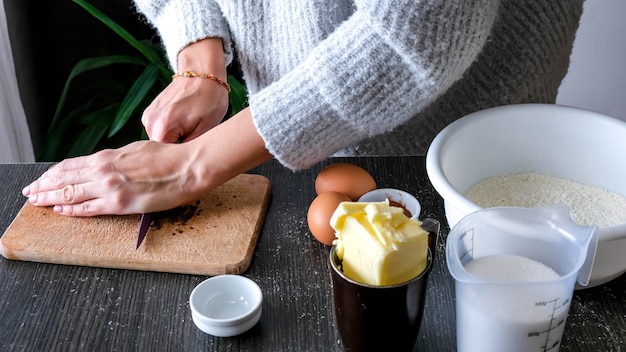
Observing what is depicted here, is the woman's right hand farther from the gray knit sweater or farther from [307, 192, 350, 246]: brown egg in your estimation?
[307, 192, 350, 246]: brown egg

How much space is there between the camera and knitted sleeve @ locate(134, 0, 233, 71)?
1200 millimetres

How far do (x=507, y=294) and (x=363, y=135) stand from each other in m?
0.39

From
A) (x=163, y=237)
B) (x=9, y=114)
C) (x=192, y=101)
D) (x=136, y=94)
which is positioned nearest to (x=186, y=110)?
(x=192, y=101)

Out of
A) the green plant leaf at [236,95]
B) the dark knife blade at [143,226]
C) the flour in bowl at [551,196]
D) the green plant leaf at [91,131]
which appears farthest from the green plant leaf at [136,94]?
the flour in bowl at [551,196]

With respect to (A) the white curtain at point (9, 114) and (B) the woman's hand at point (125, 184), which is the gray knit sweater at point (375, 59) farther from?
(A) the white curtain at point (9, 114)

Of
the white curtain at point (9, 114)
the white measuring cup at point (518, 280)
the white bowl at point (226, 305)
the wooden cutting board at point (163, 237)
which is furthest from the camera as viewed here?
the white curtain at point (9, 114)

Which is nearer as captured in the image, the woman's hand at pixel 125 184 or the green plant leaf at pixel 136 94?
the woman's hand at pixel 125 184

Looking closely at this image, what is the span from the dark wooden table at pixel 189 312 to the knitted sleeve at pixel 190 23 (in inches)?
15.4

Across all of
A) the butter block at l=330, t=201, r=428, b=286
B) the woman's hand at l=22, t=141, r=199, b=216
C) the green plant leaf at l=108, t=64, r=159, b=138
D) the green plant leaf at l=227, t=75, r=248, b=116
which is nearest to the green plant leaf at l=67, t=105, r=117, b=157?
the green plant leaf at l=108, t=64, r=159, b=138

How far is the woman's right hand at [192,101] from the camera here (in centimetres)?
115

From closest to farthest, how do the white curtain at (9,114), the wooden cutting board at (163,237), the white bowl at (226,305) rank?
the white bowl at (226,305) < the wooden cutting board at (163,237) < the white curtain at (9,114)

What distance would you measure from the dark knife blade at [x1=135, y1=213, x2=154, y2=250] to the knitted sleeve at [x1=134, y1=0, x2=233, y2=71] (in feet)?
1.16

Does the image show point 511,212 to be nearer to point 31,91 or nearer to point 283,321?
point 283,321

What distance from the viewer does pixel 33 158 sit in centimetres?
202
